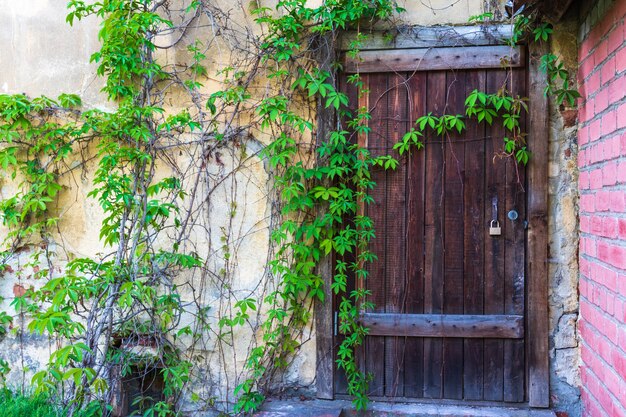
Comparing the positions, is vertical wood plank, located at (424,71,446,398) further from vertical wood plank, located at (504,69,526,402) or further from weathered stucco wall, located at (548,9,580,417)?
weathered stucco wall, located at (548,9,580,417)

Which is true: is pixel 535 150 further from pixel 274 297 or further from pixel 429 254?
pixel 274 297

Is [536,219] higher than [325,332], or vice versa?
[536,219]

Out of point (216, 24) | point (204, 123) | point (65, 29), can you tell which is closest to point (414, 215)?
point (204, 123)

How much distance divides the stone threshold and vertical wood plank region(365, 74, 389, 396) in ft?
0.45

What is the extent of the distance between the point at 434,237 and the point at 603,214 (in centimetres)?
89

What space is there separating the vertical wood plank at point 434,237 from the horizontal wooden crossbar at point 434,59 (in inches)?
3.3

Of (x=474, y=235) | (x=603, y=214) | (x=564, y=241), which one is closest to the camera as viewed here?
(x=603, y=214)

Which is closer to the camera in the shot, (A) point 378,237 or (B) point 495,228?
(B) point 495,228

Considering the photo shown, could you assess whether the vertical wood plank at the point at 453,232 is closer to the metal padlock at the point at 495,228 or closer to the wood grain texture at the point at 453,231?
the wood grain texture at the point at 453,231

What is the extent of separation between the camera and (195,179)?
3.23 metres

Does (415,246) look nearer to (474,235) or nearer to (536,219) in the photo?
(474,235)

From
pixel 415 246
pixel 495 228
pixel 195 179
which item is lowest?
pixel 415 246

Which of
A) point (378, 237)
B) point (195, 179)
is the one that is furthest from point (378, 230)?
point (195, 179)

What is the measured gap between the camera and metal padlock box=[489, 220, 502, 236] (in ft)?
9.85
